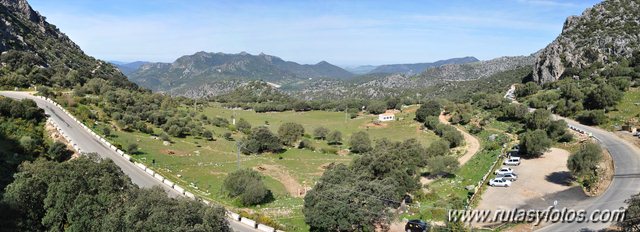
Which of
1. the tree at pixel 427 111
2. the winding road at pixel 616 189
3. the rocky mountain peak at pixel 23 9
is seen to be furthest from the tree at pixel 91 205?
the rocky mountain peak at pixel 23 9

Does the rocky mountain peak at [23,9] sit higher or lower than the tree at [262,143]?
higher

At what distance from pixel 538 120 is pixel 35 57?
10652 centimetres

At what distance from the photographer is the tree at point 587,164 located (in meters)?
38.3

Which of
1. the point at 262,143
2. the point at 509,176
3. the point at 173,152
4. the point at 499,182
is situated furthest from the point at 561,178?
the point at 173,152

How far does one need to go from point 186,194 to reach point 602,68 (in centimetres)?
10576

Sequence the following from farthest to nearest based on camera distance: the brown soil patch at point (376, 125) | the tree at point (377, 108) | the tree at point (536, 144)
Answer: the tree at point (377, 108), the brown soil patch at point (376, 125), the tree at point (536, 144)

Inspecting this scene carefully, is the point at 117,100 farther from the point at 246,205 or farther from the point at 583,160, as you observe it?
the point at 583,160

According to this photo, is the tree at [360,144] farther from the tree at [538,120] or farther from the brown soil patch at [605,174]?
the brown soil patch at [605,174]

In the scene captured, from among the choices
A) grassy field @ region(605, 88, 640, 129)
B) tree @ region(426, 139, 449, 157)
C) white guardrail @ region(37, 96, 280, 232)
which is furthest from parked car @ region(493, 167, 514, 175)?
grassy field @ region(605, 88, 640, 129)

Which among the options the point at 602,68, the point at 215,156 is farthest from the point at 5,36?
the point at 602,68

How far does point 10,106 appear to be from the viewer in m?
50.0

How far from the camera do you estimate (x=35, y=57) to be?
95875 mm

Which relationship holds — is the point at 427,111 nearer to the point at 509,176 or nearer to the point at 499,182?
the point at 509,176

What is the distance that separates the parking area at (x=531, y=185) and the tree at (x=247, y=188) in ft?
62.3
